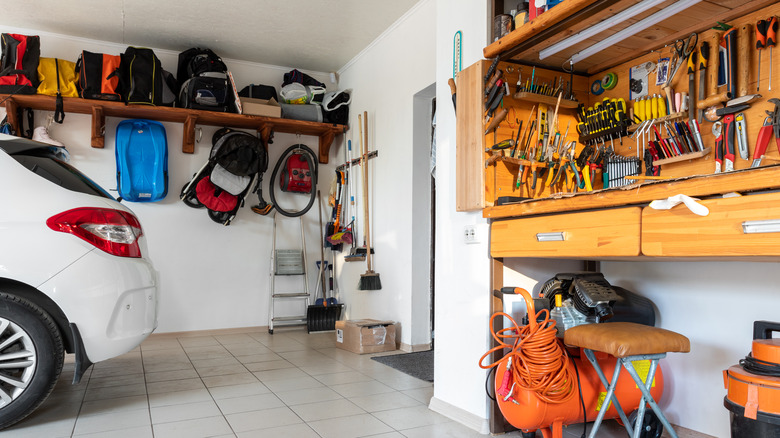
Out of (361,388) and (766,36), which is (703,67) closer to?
(766,36)

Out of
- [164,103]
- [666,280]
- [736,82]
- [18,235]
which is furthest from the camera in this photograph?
[164,103]

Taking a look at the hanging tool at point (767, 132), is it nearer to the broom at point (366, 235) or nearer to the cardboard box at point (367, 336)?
the cardboard box at point (367, 336)

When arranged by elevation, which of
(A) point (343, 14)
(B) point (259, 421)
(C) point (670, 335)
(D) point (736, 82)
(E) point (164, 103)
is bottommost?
(B) point (259, 421)

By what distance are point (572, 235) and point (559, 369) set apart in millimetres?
475

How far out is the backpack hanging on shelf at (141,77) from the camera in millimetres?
4645

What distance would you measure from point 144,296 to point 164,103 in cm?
291

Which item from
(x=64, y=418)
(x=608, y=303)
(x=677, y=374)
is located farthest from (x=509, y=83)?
(x=64, y=418)

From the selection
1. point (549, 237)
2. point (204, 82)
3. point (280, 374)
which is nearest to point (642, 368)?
point (549, 237)

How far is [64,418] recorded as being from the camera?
246 cm

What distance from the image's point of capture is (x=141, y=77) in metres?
4.68

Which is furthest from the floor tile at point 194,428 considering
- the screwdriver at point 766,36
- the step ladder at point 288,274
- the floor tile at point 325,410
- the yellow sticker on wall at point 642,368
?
the step ladder at point 288,274

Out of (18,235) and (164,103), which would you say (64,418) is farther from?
(164,103)

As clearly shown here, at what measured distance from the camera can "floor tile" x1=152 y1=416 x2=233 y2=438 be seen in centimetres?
226

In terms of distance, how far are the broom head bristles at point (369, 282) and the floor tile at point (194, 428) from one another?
231 centimetres
